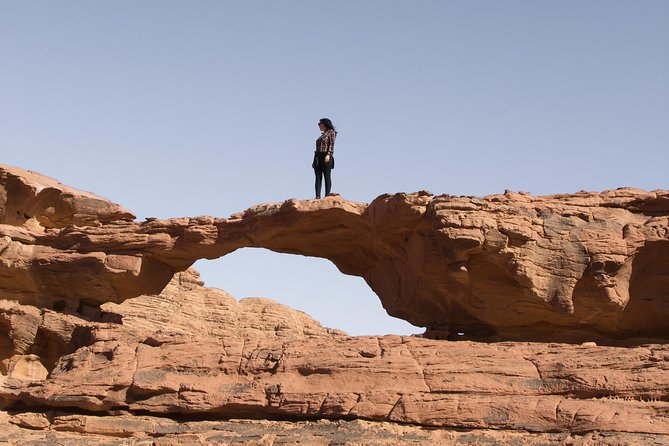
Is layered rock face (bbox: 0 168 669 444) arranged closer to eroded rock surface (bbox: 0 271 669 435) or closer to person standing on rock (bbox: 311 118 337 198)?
eroded rock surface (bbox: 0 271 669 435)

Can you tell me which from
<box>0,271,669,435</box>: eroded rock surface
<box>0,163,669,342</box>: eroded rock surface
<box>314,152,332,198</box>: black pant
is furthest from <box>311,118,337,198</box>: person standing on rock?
<box>0,271,669,435</box>: eroded rock surface

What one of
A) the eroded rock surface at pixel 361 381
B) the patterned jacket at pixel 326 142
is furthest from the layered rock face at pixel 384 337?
the patterned jacket at pixel 326 142

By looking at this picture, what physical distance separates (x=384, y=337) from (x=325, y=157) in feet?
14.1

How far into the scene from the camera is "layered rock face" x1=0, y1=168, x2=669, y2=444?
18.8 metres

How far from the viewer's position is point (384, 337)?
20.7 meters

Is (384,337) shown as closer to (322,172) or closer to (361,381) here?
(361,381)

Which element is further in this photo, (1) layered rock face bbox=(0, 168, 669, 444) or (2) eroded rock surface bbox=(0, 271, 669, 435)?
(1) layered rock face bbox=(0, 168, 669, 444)

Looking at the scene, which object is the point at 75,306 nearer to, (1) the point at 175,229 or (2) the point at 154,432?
(1) the point at 175,229

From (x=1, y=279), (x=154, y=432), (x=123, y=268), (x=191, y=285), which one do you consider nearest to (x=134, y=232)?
(x=123, y=268)

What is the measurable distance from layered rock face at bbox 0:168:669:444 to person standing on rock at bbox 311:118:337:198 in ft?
3.33

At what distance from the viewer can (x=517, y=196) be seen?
70.4ft

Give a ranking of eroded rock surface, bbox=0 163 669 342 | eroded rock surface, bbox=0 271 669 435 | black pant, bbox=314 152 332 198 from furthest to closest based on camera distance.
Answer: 1. black pant, bbox=314 152 332 198
2. eroded rock surface, bbox=0 163 669 342
3. eroded rock surface, bbox=0 271 669 435

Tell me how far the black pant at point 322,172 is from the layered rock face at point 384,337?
0.85 metres

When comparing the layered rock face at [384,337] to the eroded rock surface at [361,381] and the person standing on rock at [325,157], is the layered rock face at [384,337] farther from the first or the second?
the person standing on rock at [325,157]
